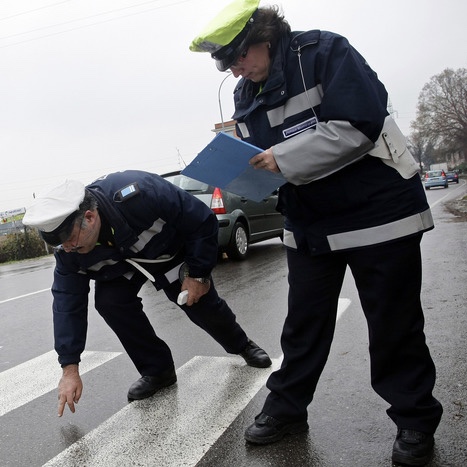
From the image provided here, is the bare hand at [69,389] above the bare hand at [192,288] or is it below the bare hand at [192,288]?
below

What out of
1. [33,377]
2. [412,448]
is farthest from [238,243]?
[412,448]

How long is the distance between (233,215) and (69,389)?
5823 mm

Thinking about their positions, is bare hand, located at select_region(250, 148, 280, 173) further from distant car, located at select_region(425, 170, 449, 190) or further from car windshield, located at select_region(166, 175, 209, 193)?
distant car, located at select_region(425, 170, 449, 190)

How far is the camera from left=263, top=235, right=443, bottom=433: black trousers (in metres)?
2.17

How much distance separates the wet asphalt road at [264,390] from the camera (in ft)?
7.73

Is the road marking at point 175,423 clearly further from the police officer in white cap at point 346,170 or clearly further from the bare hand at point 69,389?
the police officer in white cap at point 346,170

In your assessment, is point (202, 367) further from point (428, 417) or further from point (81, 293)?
point (428, 417)

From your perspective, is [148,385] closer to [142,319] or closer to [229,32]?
[142,319]

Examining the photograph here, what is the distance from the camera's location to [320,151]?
6.59 feet

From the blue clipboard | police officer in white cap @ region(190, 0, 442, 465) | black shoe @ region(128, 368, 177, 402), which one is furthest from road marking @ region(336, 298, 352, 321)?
the blue clipboard

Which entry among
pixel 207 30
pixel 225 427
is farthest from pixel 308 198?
pixel 225 427

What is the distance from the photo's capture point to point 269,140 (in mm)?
2275

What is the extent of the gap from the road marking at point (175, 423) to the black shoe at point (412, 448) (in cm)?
85

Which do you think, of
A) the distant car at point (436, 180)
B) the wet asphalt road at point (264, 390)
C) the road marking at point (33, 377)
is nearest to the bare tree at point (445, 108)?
the distant car at point (436, 180)
